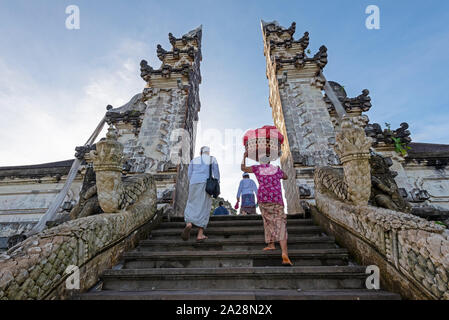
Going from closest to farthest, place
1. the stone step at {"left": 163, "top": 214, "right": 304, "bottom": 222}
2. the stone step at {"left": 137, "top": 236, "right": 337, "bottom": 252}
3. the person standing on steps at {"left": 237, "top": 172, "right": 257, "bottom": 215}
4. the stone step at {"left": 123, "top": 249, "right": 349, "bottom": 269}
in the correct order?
the stone step at {"left": 123, "top": 249, "right": 349, "bottom": 269} < the stone step at {"left": 137, "top": 236, "right": 337, "bottom": 252} < the stone step at {"left": 163, "top": 214, "right": 304, "bottom": 222} < the person standing on steps at {"left": 237, "top": 172, "right": 257, "bottom": 215}

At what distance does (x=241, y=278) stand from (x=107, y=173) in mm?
2265

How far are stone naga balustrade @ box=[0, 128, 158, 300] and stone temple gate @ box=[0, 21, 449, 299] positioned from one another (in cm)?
1

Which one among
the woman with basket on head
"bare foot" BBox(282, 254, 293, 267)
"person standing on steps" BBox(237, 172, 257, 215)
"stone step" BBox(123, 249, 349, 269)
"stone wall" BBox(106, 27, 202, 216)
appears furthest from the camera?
"person standing on steps" BBox(237, 172, 257, 215)

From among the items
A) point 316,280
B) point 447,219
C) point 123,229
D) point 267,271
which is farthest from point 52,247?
point 447,219

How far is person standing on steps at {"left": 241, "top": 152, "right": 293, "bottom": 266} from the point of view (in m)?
2.71

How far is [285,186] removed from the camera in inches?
262

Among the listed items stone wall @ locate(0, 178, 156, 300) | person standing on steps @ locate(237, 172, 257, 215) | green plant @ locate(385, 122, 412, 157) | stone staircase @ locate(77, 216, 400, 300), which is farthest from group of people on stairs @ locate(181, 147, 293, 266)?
green plant @ locate(385, 122, 412, 157)

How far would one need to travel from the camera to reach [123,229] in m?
2.86

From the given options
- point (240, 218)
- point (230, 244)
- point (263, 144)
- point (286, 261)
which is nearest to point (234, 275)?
point (286, 261)

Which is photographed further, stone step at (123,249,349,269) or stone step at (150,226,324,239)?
stone step at (150,226,324,239)

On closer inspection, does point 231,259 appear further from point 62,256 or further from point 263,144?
point 62,256

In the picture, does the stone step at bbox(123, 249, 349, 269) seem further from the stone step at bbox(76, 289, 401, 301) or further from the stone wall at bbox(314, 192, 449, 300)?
the stone step at bbox(76, 289, 401, 301)

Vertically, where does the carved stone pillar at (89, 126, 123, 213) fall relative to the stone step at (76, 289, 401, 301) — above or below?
above

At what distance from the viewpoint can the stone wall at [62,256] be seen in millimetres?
1551
